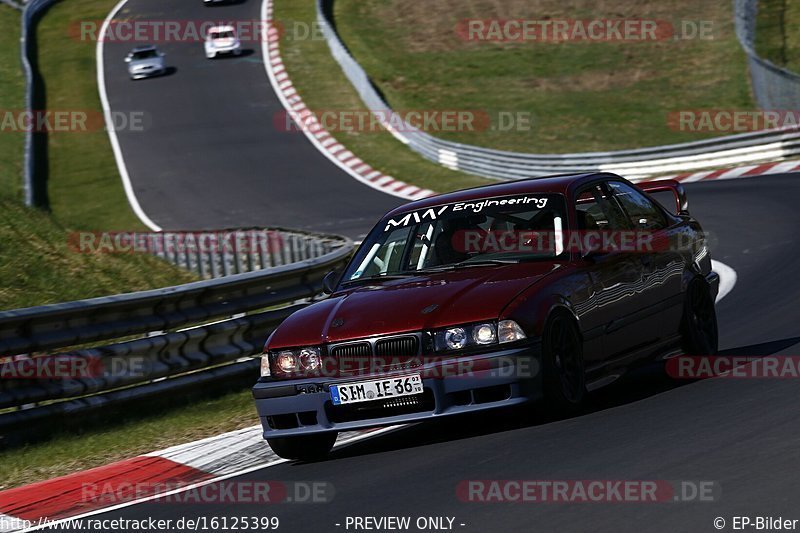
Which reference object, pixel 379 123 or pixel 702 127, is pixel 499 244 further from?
pixel 379 123

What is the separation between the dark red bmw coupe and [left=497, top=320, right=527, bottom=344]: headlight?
1cm

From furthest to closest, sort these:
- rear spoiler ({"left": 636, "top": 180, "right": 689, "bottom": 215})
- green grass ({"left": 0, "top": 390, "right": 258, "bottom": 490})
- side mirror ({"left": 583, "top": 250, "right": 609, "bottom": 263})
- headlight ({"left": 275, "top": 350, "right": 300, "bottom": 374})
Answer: rear spoiler ({"left": 636, "top": 180, "right": 689, "bottom": 215}) < green grass ({"left": 0, "top": 390, "right": 258, "bottom": 490}) < side mirror ({"left": 583, "top": 250, "right": 609, "bottom": 263}) < headlight ({"left": 275, "top": 350, "right": 300, "bottom": 374})

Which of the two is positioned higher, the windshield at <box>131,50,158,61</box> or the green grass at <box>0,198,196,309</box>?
the windshield at <box>131,50,158,61</box>

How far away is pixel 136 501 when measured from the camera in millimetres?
7359

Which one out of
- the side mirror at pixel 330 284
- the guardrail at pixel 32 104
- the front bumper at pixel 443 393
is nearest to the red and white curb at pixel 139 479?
the front bumper at pixel 443 393

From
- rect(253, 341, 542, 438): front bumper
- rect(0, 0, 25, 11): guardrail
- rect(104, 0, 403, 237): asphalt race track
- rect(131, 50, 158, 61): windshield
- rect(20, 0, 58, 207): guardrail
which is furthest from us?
rect(0, 0, 25, 11): guardrail

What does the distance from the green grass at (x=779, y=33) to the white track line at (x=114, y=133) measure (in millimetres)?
16223

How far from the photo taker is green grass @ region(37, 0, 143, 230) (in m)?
30.9

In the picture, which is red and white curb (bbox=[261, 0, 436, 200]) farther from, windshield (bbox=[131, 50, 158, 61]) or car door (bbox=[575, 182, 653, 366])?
car door (bbox=[575, 182, 653, 366])

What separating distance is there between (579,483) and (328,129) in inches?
1223

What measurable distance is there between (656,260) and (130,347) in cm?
380

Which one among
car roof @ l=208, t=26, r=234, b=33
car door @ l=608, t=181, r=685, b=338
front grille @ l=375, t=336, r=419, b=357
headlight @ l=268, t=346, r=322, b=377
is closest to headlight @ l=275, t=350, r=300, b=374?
headlight @ l=268, t=346, r=322, b=377

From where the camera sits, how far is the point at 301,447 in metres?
8.07

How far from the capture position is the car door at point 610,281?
8.39 meters
